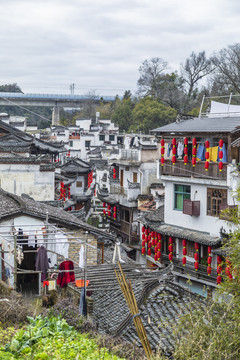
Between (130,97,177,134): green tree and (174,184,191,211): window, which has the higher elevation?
(130,97,177,134): green tree

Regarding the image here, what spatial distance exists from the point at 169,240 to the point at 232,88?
3253 centimetres

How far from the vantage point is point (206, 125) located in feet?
100

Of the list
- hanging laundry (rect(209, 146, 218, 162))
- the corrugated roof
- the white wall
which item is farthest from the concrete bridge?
hanging laundry (rect(209, 146, 218, 162))

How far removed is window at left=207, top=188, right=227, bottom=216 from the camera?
2943 centimetres

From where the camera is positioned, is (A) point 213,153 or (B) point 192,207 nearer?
(A) point 213,153

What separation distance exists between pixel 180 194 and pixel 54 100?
247 feet

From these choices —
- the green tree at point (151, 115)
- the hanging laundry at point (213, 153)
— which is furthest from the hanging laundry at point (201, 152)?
the green tree at point (151, 115)

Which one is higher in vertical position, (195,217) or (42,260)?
(42,260)

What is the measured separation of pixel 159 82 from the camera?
77188 millimetres

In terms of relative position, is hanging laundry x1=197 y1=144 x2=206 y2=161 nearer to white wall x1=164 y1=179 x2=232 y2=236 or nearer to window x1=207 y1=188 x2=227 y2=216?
white wall x1=164 y1=179 x2=232 y2=236

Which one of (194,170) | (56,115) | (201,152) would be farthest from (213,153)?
(56,115)

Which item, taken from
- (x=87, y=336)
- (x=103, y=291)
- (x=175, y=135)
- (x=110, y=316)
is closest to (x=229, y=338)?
(x=87, y=336)

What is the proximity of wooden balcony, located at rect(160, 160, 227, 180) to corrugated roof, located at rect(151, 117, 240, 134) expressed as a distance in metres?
1.86

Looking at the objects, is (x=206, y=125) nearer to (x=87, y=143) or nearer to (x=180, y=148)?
(x=180, y=148)
